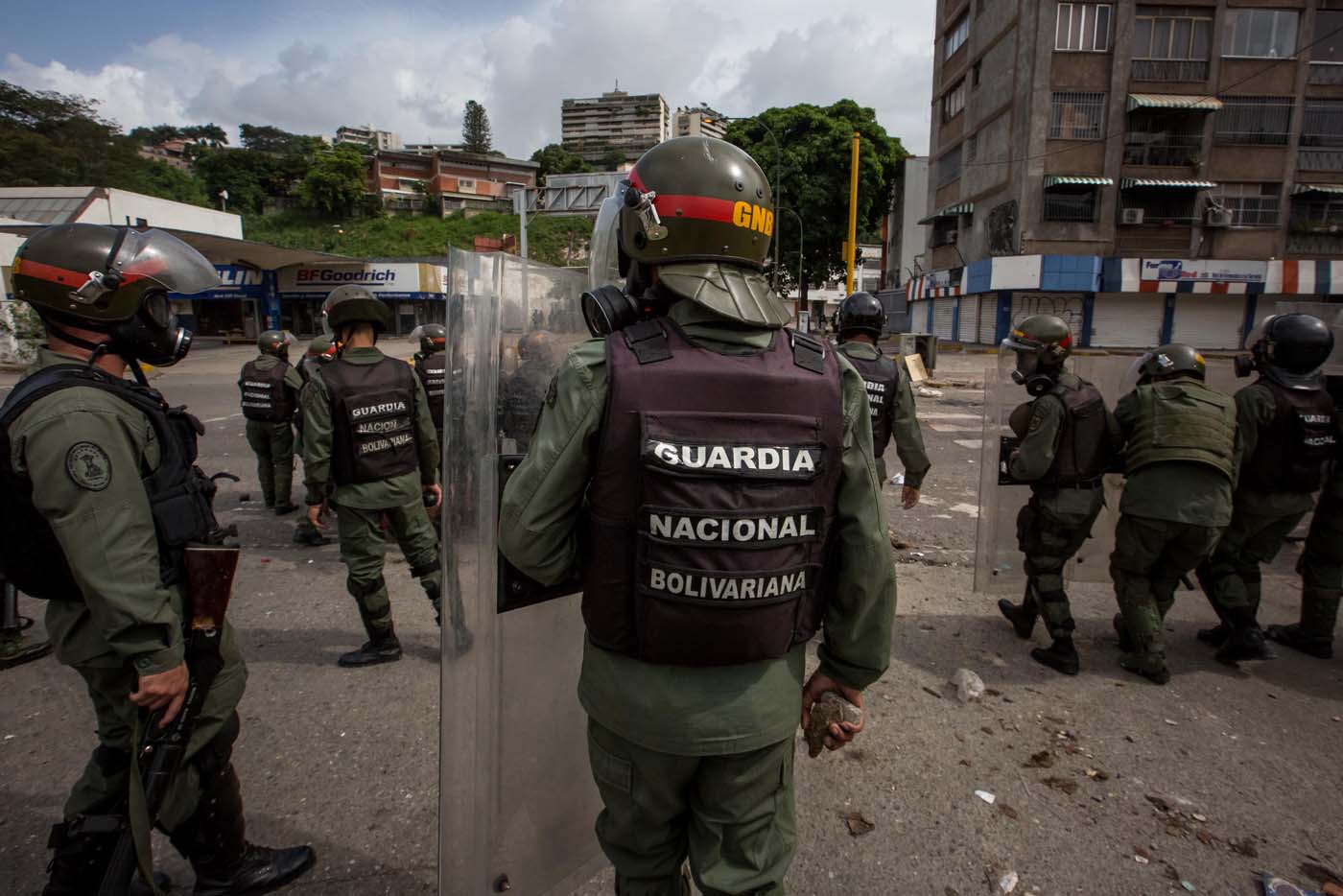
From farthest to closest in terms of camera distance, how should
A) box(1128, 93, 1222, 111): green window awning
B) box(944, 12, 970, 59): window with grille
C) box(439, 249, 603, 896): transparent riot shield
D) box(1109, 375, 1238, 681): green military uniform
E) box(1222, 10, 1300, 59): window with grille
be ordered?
box(944, 12, 970, 59): window with grille, box(1222, 10, 1300, 59): window with grille, box(1128, 93, 1222, 111): green window awning, box(1109, 375, 1238, 681): green military uniform, box(439, 249, 603, 896): transparent riot shield

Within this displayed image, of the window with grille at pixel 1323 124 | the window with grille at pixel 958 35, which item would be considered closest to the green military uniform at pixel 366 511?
the window with grille at pixel 1323 124

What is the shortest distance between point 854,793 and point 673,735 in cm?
156

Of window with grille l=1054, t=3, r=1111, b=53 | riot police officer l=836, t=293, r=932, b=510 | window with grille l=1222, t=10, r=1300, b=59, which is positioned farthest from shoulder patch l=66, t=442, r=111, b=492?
window with grille l=1222, t=10, r=1300, b=59

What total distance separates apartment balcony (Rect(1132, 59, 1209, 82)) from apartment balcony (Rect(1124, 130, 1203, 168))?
189 centimetres

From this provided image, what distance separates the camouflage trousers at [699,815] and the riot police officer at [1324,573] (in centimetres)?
393

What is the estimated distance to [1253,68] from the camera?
995 inches

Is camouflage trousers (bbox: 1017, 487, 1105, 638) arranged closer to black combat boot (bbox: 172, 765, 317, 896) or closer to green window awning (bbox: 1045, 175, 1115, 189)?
black combat boot (bbox: 172, 765, 317, 896)

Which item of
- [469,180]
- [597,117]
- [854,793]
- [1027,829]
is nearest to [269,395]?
[854,793]

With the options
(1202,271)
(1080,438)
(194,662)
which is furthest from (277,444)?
(1202,271)

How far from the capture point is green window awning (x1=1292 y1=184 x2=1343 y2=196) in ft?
83.1

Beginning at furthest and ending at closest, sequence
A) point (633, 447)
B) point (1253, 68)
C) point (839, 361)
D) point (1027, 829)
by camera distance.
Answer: point (1253, 68) → point (1027, 829) → point (839, 361) → point (633, 447)

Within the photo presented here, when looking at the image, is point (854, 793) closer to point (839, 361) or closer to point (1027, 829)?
point (1027, 829)

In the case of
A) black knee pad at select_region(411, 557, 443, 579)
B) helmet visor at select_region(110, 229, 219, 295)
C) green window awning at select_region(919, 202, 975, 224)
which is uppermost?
green window awning at select_region(919, 202, 975, 224)

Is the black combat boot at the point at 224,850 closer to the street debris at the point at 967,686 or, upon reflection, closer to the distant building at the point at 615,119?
the street debris at the point at 967,686
